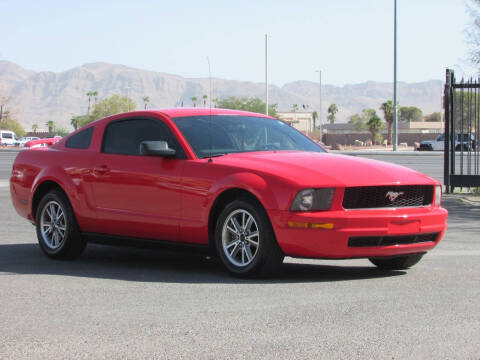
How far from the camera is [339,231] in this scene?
728 cm

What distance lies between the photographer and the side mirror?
8258mm

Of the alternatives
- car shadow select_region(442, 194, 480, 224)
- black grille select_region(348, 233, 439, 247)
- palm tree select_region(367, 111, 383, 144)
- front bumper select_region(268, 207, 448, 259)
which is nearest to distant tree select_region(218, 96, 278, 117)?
palm tree select_region(367, 111, 383, 144)

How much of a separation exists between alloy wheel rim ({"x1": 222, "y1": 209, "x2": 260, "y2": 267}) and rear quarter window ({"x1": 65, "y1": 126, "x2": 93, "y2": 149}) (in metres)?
2.41

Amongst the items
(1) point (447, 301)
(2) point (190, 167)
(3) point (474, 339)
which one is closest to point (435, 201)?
(1) point (447, 301)

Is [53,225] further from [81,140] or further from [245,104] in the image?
[245,104]

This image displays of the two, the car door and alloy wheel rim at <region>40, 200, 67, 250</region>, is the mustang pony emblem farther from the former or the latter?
alloy wheel rim at <region>40, 200, 67, 250</region>

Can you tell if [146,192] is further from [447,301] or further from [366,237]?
[447,301]

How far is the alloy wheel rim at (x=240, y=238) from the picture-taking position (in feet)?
25.1

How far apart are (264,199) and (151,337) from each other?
2322 mm

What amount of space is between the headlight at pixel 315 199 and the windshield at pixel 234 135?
1.29 m

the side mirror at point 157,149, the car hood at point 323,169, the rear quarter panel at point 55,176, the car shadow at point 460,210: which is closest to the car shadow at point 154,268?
the rear quarter panel at point 55,176

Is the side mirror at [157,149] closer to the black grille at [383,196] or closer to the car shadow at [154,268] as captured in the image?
the car shadow at [154,268]

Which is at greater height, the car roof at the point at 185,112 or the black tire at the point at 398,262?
the car roof at the point at 185,112

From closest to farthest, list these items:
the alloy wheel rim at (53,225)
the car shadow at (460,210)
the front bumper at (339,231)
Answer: the front bumper at (339,231) < the alloy wheel rim at (53,225) < the car shadow at (460,210)
